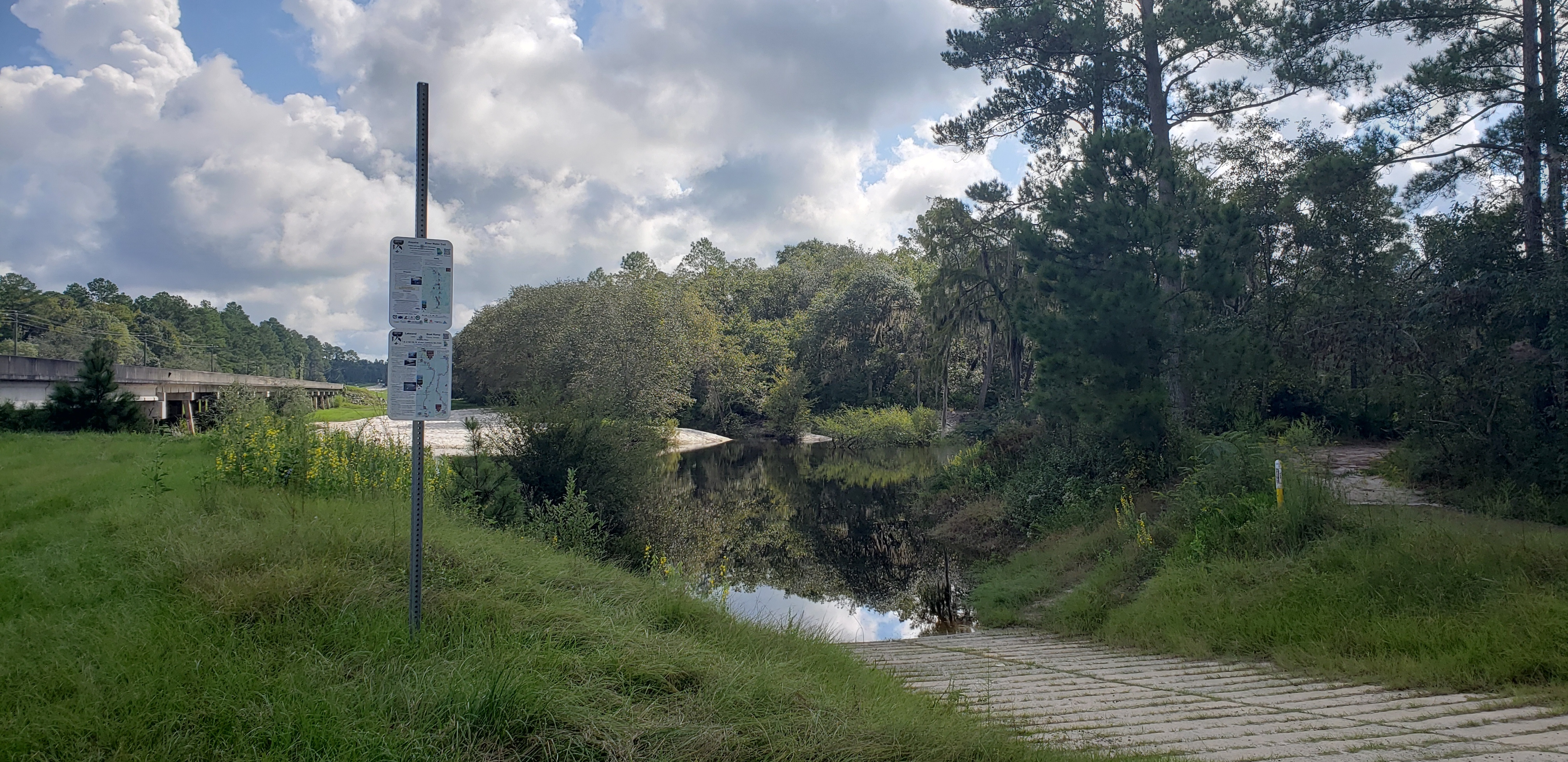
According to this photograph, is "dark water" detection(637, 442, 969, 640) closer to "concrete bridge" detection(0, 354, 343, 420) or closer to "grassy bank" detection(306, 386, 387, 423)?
"concrete bridge" detection(0, 354, 343, 420)

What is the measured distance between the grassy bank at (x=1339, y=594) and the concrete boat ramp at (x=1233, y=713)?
1.86ft

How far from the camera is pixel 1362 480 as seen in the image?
1299 cm

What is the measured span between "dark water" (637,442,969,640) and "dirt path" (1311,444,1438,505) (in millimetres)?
5452

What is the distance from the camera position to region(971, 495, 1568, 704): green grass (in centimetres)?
567

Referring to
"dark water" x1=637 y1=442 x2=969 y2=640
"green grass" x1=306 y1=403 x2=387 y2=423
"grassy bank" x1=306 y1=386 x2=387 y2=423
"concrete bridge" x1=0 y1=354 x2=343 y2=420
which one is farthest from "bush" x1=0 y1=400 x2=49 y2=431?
"dark water" x1=637 y1=442 x2=969 y2=640

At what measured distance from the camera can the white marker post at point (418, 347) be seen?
4.37 meters

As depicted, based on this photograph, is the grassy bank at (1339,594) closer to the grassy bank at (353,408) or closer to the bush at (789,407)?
the grassy bank at (353,408)

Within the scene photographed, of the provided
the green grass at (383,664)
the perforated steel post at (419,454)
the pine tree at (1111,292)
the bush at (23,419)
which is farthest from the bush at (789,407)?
the perforated steel post at (419,454)

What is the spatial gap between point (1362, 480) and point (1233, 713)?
1038 centimetres

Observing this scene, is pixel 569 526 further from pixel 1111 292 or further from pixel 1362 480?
pixel 1362 480

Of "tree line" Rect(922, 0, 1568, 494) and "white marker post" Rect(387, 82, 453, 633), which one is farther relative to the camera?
"tree line" Rect(922, 0, 1568, 494)

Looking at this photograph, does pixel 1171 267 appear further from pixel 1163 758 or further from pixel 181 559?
pixel 181 559

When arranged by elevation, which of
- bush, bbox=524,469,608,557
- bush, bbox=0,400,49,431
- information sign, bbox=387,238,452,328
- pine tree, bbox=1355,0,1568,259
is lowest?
bush, bbox=524,469,608,557

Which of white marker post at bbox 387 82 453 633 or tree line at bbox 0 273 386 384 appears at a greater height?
tree line at bbox 0 273 386 384
